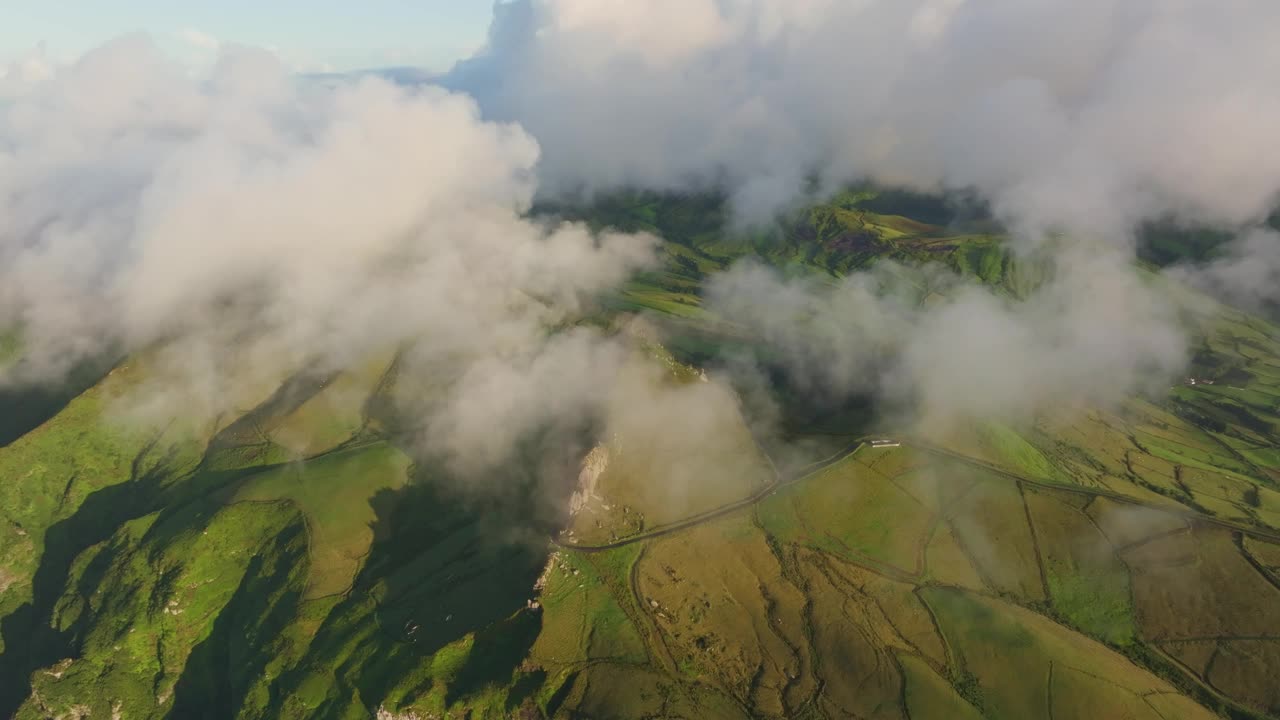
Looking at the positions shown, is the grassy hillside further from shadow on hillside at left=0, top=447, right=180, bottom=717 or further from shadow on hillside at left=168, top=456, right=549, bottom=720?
shadow on hillside at left=0, top=447, right=180, bottom=717

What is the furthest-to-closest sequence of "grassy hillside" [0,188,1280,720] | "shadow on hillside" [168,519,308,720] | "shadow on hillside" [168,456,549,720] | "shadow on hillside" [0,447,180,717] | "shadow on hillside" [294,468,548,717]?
"shadow on hillside" [0,447,180,717], "shadow on hillside" [168,519,308,720], "shadow on hillside" [168,456,549,720], "shadow on hillside" [294,468,548,717], "grassy hillside" [0,188,1280,720]

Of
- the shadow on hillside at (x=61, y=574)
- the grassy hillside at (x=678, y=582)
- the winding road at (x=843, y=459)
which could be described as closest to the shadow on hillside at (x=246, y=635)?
the grassy hillside at (x=678, y=582)

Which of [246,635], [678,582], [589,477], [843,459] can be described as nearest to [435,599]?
[589,477]

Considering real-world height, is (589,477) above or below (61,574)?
above

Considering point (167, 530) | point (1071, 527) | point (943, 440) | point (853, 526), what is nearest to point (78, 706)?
point (167, 530)

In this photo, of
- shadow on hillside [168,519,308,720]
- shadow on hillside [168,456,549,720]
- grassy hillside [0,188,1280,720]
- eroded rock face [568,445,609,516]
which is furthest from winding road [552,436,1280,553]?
shadow on hillside [168,519,308,720]

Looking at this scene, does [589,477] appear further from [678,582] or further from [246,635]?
[246,635]

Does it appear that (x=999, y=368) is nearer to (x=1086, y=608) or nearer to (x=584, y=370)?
(x=1086, y=608)
